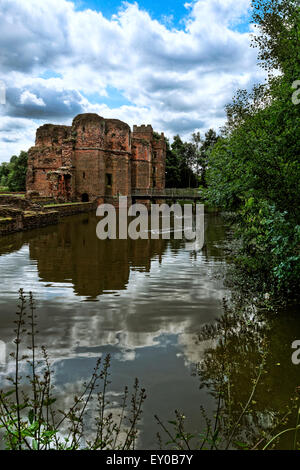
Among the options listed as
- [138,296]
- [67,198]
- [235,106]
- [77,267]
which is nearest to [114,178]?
[67,198]

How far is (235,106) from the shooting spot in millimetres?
16688

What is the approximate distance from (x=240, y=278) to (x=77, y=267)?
16.6ft

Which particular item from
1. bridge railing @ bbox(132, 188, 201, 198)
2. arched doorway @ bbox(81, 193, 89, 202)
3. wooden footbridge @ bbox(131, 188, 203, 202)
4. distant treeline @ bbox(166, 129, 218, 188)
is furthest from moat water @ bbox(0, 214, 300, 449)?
distant treeline @ bbox(166, 129, 218, 188)

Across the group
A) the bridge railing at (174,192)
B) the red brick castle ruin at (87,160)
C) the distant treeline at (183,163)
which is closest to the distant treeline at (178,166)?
the distant treeline at (183,163)

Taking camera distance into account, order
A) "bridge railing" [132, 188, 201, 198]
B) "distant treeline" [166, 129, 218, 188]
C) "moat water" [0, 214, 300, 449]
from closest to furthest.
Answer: "moat water" [0, 214, 300, 449] < "bridge railing" [132, 188, 201, 198] < "distant treeline" [166, 129, 218, 188]

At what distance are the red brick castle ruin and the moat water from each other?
86.5 ft

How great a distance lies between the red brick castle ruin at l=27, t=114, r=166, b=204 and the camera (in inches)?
1547

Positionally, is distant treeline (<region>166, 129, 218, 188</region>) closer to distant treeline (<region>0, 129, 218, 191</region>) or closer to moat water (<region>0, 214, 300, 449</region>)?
distant treeline (<region>0, 129, 218, 191</region>)

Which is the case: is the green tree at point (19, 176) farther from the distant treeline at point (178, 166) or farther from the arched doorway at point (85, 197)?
the arched doorway at point (85, 197)

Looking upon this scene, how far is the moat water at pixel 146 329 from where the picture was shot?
146 inches

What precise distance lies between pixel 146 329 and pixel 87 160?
36.7 metres

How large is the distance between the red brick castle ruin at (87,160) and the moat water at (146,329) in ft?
86.5

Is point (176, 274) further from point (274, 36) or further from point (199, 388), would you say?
point (274, 36)

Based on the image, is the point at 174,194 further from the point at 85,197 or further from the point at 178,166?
the point at 178,166
